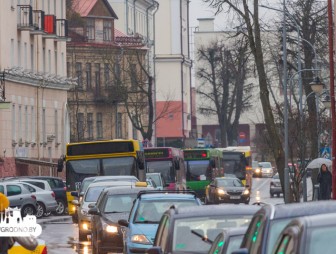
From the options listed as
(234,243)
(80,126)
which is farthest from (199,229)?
(80,126)

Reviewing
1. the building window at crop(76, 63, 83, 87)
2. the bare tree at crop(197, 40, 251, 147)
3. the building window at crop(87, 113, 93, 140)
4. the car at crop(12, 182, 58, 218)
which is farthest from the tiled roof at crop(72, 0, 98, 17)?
the car at crop(12, 182, 58, 218)

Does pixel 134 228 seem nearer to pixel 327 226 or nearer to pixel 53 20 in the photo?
pixel 327 226

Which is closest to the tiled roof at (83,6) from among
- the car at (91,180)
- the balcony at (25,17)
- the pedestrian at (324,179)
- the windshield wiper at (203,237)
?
the balcony at (25,17)

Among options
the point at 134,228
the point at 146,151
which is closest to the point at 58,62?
the point at 146,151

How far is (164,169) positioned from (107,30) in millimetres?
48978

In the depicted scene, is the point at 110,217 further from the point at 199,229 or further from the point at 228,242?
the point at 228,242

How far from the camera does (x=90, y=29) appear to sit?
104 m

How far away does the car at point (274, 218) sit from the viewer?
35.6 ft

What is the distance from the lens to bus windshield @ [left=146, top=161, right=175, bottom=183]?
2196 inches

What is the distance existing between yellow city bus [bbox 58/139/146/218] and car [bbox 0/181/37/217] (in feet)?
23.3

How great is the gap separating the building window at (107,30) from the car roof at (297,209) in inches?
3636

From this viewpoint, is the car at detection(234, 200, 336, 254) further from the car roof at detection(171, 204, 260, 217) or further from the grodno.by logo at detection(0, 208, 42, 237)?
the car roof at detection(171, 204, 260, 217)

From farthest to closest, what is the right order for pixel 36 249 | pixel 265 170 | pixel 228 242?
pixel 265 170, pixel 36 249, pixel 228 242

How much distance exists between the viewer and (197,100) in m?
158
